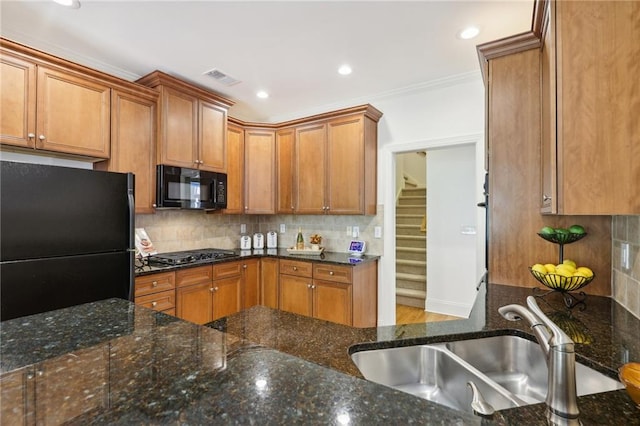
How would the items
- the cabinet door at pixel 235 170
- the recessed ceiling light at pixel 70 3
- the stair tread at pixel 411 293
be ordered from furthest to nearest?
1. the stair tread at pixel 411 293
2. the cabinet door at pixel 235 170
3. the recessed ceiling light at pixel 70 3

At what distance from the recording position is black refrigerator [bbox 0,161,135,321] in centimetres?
168

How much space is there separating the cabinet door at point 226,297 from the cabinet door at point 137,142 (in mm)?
1001

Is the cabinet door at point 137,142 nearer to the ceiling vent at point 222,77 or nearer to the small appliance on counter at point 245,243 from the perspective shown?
the ceiling vent at point 222,77

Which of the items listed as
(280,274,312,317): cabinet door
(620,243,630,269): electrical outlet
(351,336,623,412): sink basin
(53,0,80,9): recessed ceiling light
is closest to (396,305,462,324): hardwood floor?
(280,274,312,317): cabinet door

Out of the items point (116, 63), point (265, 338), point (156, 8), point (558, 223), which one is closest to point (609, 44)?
point (558, 223)

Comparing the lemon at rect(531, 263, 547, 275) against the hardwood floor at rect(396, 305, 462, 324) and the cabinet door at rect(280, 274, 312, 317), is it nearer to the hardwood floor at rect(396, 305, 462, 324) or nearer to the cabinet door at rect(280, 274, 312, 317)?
the cabinet door at rect(280, 274, 312, 317)

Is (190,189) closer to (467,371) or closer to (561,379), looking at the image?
(467,371)

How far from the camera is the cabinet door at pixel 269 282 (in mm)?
3541

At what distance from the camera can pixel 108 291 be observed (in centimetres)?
206

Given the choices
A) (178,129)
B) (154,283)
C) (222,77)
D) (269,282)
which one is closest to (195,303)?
(154,283)

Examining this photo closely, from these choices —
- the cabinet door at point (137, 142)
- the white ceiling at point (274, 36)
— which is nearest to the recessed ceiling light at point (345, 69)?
the white ceiling at point (274, 36)

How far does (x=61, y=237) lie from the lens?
185 centimetres

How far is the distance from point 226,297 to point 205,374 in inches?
109

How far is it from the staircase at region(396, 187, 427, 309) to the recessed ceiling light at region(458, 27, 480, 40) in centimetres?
323
